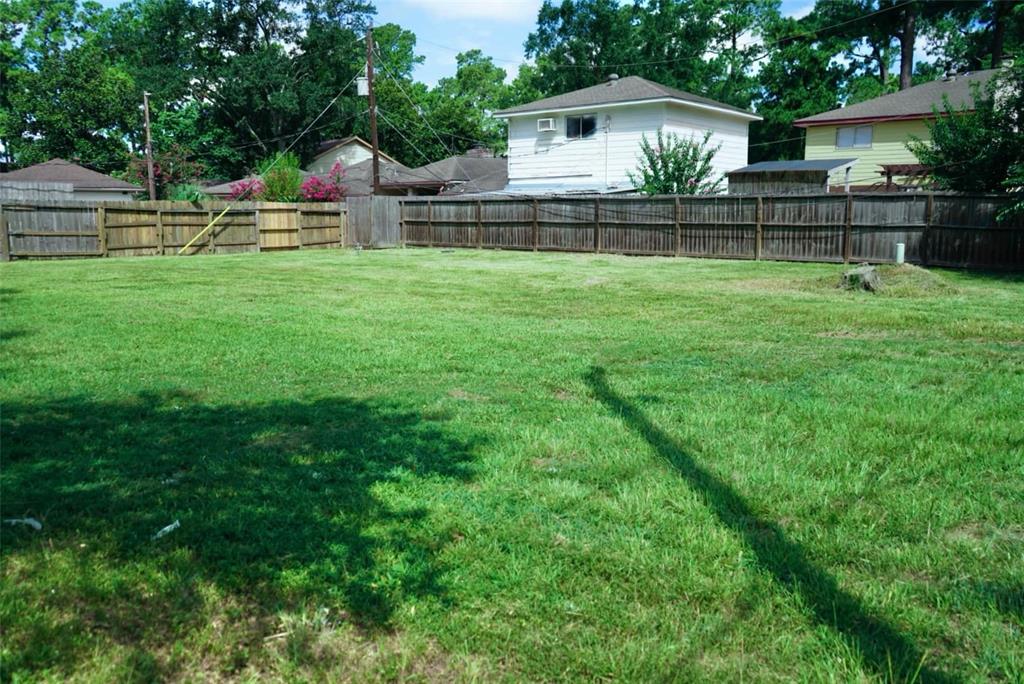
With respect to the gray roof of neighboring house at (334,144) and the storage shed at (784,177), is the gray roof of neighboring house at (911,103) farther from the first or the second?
the gray roof of neighboring house at (334,144)

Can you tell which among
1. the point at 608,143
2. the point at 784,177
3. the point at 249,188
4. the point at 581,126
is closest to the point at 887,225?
the point at 784,177

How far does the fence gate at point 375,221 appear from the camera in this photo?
92.3 ft

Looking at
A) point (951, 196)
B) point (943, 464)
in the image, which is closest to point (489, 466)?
point (943, 464)

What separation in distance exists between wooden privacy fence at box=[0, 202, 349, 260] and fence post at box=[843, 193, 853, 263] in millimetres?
16741

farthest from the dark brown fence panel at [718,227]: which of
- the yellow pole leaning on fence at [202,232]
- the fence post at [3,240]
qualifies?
the fence post at [3,240]

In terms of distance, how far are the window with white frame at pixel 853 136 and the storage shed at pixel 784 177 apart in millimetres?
2771

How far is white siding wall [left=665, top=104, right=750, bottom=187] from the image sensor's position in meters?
30.4

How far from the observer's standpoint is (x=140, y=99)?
166 feet

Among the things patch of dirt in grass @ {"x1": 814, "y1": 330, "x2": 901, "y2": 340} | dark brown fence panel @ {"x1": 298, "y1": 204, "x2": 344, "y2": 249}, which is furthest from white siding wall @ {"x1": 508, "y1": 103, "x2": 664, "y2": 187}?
patch of dirt in grass @ {"x1": 814, "y1": 330, "x2": 901, "y2": 340}

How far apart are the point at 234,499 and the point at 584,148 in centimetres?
2956

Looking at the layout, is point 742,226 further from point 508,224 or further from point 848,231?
point 508,224

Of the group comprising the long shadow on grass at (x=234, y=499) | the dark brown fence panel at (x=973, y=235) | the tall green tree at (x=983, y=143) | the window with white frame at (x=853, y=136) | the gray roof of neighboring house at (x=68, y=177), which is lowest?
the long shadow on grass at (x=234, y=499)

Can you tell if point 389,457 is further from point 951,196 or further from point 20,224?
point 20,224

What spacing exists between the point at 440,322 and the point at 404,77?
2443 inches
